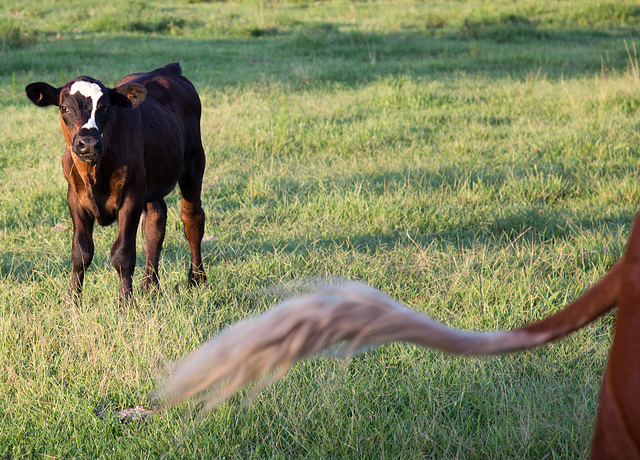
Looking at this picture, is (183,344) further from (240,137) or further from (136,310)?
(240,137)

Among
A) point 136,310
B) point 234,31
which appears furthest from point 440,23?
point 136,310

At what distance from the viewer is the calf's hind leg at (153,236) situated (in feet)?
12.3

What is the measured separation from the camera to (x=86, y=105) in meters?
3.19

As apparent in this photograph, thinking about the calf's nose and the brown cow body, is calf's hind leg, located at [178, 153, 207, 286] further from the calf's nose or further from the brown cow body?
the brown cow body

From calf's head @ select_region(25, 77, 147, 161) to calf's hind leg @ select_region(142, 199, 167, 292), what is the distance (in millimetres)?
781

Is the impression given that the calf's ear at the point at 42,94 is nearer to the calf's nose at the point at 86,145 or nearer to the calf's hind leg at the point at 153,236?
the calf's nose at the point at 86,145

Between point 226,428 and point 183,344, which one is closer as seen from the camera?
point 226,428

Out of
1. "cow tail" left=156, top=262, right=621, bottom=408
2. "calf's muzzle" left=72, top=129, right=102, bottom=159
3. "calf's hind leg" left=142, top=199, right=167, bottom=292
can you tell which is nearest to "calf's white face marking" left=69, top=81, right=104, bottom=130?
"calf's muzzle" left=72, top=129, right=102, bottom=159

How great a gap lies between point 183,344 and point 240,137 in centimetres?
415

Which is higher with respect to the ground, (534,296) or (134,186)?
(134,186)

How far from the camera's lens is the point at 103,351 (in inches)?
109

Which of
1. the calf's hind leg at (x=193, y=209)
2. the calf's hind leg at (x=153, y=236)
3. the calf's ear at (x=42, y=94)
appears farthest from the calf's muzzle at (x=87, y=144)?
the calf's hind leg at (x=193, y=209)

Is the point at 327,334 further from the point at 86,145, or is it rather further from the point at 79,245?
the point at 79,245

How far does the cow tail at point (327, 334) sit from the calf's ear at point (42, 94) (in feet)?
8.56
